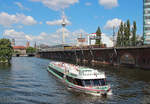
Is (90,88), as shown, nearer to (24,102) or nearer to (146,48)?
(24,102)

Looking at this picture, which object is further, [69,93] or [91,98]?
[69,93]

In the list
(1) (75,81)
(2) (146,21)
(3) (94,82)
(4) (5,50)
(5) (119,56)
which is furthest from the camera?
(2) (146,21)

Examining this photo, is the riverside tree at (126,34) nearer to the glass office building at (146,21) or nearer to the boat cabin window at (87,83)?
the glass office building at (146,21)

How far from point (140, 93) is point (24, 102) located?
58.2 ft

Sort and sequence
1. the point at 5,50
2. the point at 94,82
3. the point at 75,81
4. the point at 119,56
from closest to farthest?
the point at 94,82, the point at 75,81, the point at 119,56, the point at 5,50

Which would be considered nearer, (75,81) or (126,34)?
(75,81)

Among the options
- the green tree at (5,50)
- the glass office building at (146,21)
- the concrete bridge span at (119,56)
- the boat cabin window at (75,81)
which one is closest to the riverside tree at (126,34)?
the glass office building at (146,21)

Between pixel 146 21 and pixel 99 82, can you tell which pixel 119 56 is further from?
pixel 99 82

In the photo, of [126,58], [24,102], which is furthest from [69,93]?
[126,58]

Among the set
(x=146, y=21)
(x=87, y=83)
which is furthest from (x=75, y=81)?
(x=146, y=21)

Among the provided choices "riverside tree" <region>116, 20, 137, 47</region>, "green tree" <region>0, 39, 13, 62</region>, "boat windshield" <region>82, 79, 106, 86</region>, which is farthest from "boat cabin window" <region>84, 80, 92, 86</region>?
"riverside tree" <region>116, 20, 137, 47</region>

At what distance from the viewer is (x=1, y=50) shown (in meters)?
79.0

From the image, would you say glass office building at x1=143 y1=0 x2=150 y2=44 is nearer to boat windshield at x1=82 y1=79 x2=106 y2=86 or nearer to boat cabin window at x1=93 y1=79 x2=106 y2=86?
boat cabin window at x1=93 y1=79 x2=106 y2=86

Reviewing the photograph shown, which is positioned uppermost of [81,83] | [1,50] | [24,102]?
[1,50]
